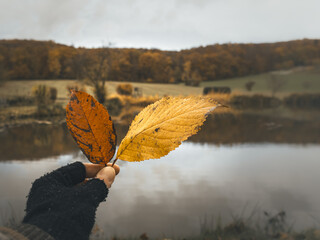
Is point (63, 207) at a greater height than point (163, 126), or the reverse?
point (163, 126)

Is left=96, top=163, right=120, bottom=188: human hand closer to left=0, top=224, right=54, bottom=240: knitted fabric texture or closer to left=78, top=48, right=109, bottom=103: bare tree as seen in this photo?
left=0, top=224, right=54, bottom=240: knitted fabric texture

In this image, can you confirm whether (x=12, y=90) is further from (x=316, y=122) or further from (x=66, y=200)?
(x=316, y=122)

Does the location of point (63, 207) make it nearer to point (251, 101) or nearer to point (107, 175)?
point (107, 175)

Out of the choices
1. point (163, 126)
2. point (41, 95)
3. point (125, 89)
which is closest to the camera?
point (163, 126)

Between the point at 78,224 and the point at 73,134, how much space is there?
0.17 meters

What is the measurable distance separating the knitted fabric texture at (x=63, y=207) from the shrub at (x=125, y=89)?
14.7 metres

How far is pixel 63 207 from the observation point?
45 cm

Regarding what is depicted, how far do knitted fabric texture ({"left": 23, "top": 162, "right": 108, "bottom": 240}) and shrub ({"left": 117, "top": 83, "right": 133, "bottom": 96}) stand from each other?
1471cm

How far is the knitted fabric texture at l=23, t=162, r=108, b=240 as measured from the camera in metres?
0.43

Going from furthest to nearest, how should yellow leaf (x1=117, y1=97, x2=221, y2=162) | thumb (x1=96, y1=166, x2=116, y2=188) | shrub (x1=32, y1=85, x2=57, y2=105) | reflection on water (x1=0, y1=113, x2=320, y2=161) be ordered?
shrub (x1=32, y1=85, x2=57, y2=105) → reflection on water (x1=0, y1=113, x2=320, y2=161) → thumb (x1=96, y1=166, x2=116, y2=188) → yellow leaf (x1=117, y1=97, x2=221, y2=162)

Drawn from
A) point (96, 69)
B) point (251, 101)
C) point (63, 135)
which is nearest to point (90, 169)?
point (63, 135)

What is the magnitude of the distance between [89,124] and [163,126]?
0.13 meters

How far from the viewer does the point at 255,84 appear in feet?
72.8

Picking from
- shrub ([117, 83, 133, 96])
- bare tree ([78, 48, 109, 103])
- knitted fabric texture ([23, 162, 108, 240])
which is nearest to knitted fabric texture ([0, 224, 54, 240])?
knitted fabric texture ([23, 162, 108, 240])
